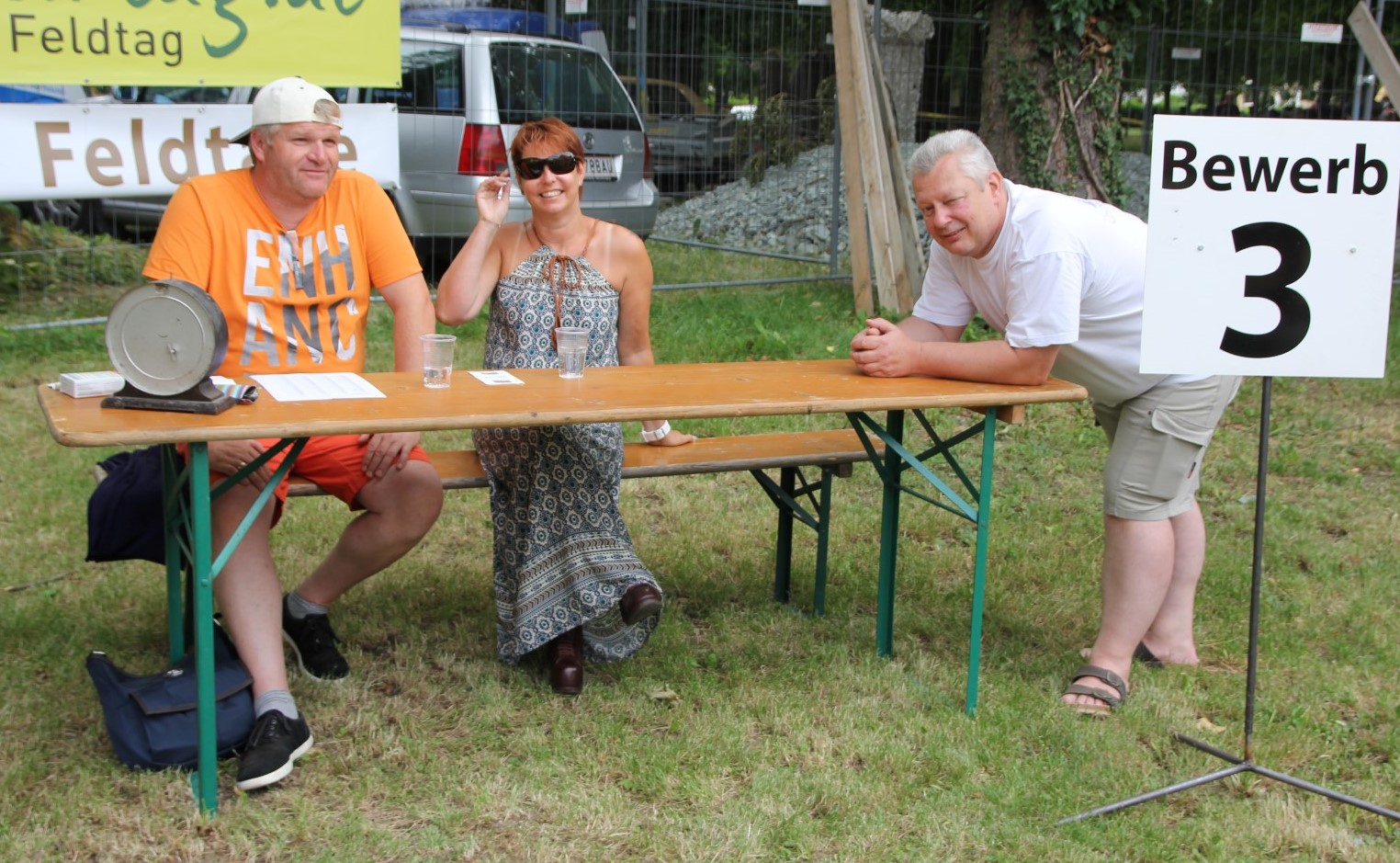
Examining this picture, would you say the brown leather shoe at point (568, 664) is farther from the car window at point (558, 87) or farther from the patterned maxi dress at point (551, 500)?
the car window at point (558, 87)

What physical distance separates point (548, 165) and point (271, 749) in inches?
65.6

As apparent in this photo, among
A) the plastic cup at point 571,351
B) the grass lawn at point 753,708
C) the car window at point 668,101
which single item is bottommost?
the grass lawn at point 753,708

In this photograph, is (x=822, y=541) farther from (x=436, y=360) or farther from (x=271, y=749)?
(x=271, y=749)

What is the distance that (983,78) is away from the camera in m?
8.37

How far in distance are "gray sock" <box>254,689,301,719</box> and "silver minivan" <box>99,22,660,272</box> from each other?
4.90 m

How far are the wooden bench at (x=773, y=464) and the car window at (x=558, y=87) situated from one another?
4342mm

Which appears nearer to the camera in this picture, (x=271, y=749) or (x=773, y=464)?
(x=271, y=749)

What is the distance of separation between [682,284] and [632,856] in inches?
246

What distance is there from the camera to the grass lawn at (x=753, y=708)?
308 cm

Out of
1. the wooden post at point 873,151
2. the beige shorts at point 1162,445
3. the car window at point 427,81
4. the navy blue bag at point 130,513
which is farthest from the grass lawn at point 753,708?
the car window at point 427,81

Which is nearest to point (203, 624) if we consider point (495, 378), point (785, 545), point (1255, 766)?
point (495, 378)

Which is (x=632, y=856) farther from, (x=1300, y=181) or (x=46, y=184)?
(x=46, y=184)

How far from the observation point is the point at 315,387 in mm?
3309

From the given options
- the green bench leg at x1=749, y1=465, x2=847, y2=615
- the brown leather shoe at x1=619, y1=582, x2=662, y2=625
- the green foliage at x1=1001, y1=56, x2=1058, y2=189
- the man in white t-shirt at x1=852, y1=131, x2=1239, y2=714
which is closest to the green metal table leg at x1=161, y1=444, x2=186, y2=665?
the brown leather shoe at x1=619, y1=582, x2=662, y2=625
